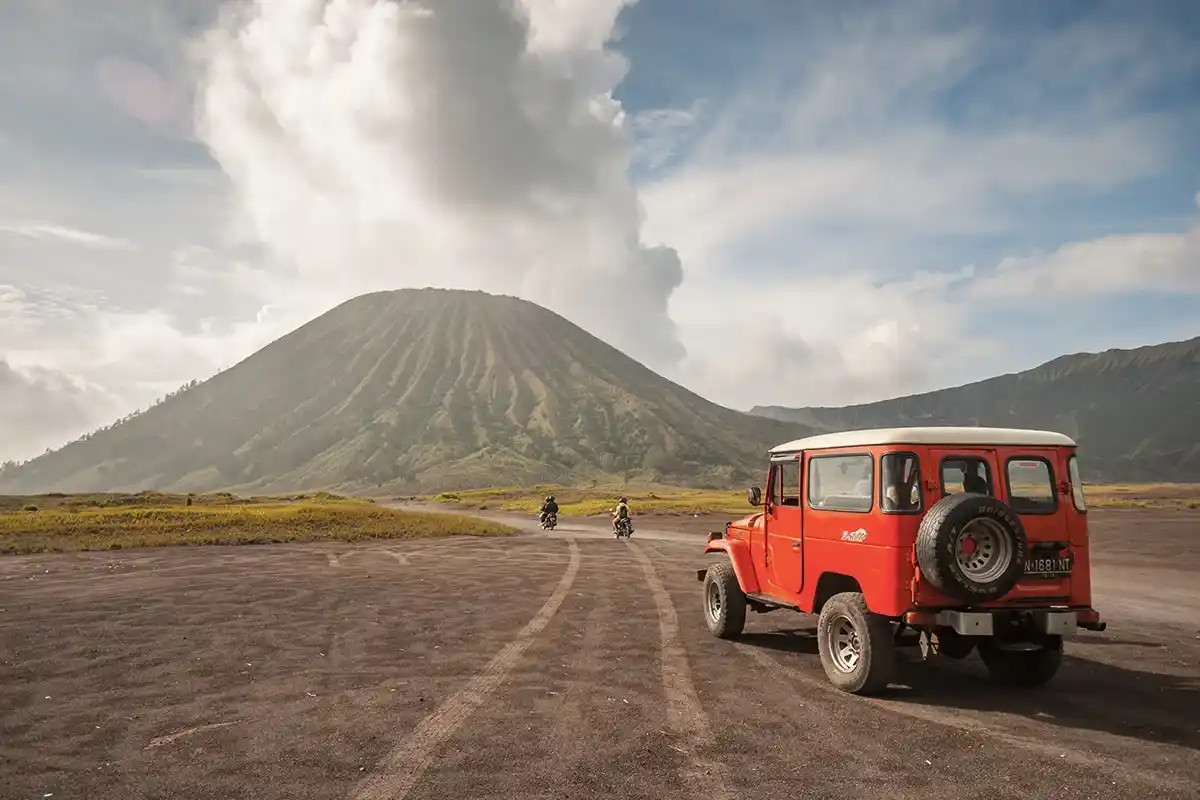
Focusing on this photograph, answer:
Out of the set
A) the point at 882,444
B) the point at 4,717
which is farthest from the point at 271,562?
the point at 882,444

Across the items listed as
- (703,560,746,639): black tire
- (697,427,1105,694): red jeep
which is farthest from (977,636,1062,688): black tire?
(703,560,746,639): black tire

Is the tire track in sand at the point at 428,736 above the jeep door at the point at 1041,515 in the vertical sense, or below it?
below

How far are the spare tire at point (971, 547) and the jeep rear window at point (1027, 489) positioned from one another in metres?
0.64

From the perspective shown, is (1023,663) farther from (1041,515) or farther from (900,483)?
(900,483)

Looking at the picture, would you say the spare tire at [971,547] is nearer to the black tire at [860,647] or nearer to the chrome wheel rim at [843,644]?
the black tire at [860,647]

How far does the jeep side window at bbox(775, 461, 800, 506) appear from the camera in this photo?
10.7 meters

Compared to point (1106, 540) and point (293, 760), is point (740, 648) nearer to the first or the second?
point (293, 760)

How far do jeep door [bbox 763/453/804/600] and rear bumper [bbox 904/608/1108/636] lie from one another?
2298 mm

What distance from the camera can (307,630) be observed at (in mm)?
12984

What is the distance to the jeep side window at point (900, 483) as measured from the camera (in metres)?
8.58

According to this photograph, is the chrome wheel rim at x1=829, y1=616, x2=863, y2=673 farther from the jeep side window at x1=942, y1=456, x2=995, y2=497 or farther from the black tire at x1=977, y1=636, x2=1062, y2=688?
the jeep side window at x1=942, y1=456, x2=995, y2=497

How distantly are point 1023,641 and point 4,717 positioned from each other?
426 inches

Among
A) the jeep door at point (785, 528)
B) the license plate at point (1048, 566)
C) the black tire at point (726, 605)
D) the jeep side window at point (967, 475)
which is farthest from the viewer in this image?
the black tire at point (726, 605)

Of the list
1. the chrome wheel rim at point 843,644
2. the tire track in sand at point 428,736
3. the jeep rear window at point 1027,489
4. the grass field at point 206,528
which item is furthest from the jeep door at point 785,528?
the grass field at point 206,528
